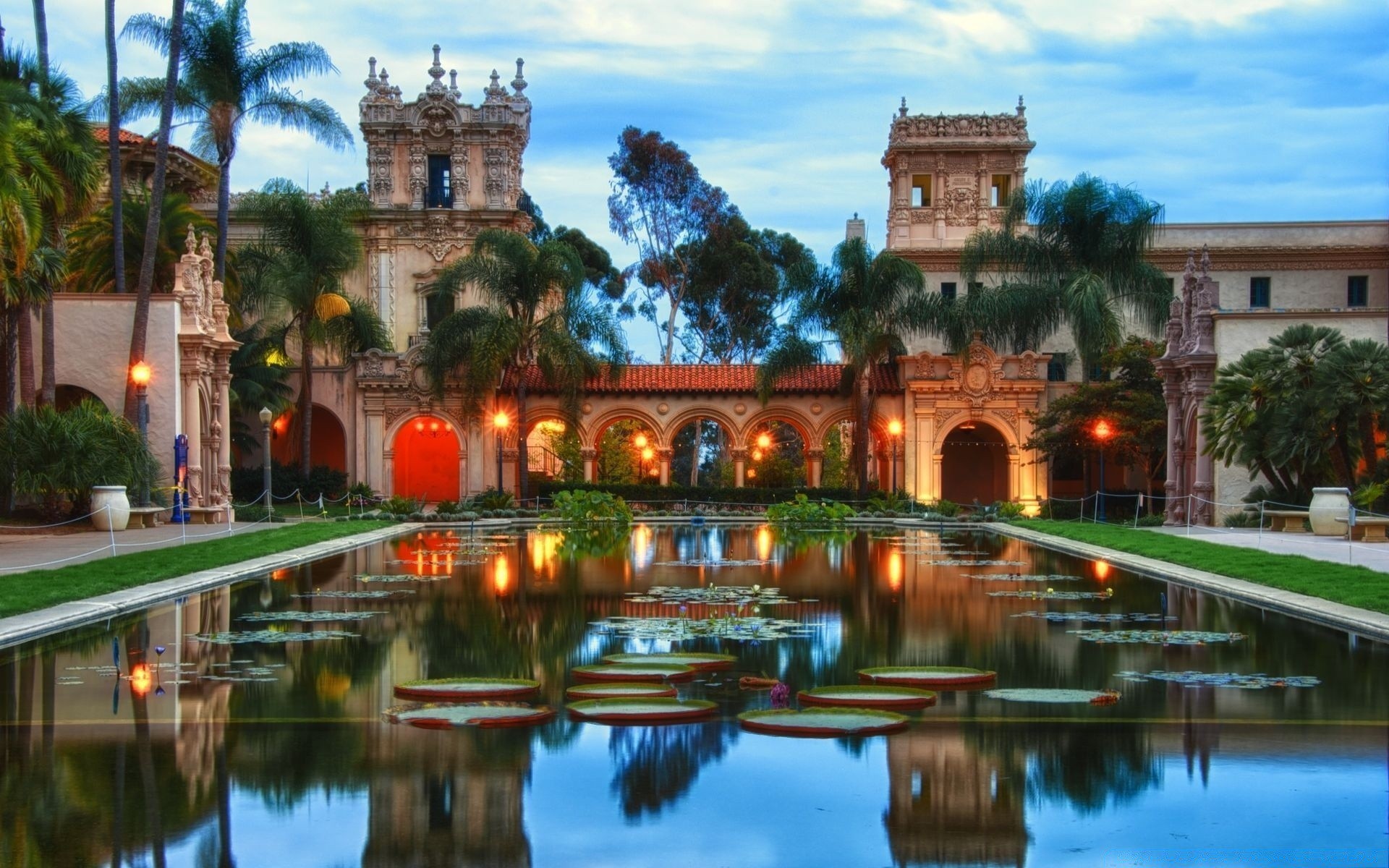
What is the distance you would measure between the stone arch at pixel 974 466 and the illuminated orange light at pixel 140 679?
144 feet

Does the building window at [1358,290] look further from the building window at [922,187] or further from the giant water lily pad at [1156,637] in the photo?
the giant water lily pad at [1156,637]

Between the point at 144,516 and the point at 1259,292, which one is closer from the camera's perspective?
the point at 144,516

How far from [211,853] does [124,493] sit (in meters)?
27.4

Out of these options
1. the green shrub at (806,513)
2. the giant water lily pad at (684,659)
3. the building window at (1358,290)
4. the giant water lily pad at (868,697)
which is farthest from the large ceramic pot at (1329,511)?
the building window at (1358,290)

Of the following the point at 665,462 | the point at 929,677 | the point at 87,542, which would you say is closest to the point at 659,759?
the point at 929,677

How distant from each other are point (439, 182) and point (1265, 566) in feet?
144

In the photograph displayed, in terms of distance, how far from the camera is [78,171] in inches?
1391

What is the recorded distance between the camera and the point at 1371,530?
2959 cm

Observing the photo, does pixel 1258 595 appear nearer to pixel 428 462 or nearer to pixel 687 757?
pixel 687 757

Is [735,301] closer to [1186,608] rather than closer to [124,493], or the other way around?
[124,493]

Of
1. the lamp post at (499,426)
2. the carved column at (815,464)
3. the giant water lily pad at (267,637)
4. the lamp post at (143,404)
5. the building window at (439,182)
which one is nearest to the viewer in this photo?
the giant water lily pad at (267,637)

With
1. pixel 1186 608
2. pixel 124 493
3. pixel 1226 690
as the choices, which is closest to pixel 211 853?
pixel 1226 690

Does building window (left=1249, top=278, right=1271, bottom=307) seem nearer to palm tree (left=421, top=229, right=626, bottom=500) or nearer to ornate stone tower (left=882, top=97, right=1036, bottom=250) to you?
ornate stone tower (left=882, top=97, right=1036, bottom=250)

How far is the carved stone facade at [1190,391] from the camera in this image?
37906 mm
